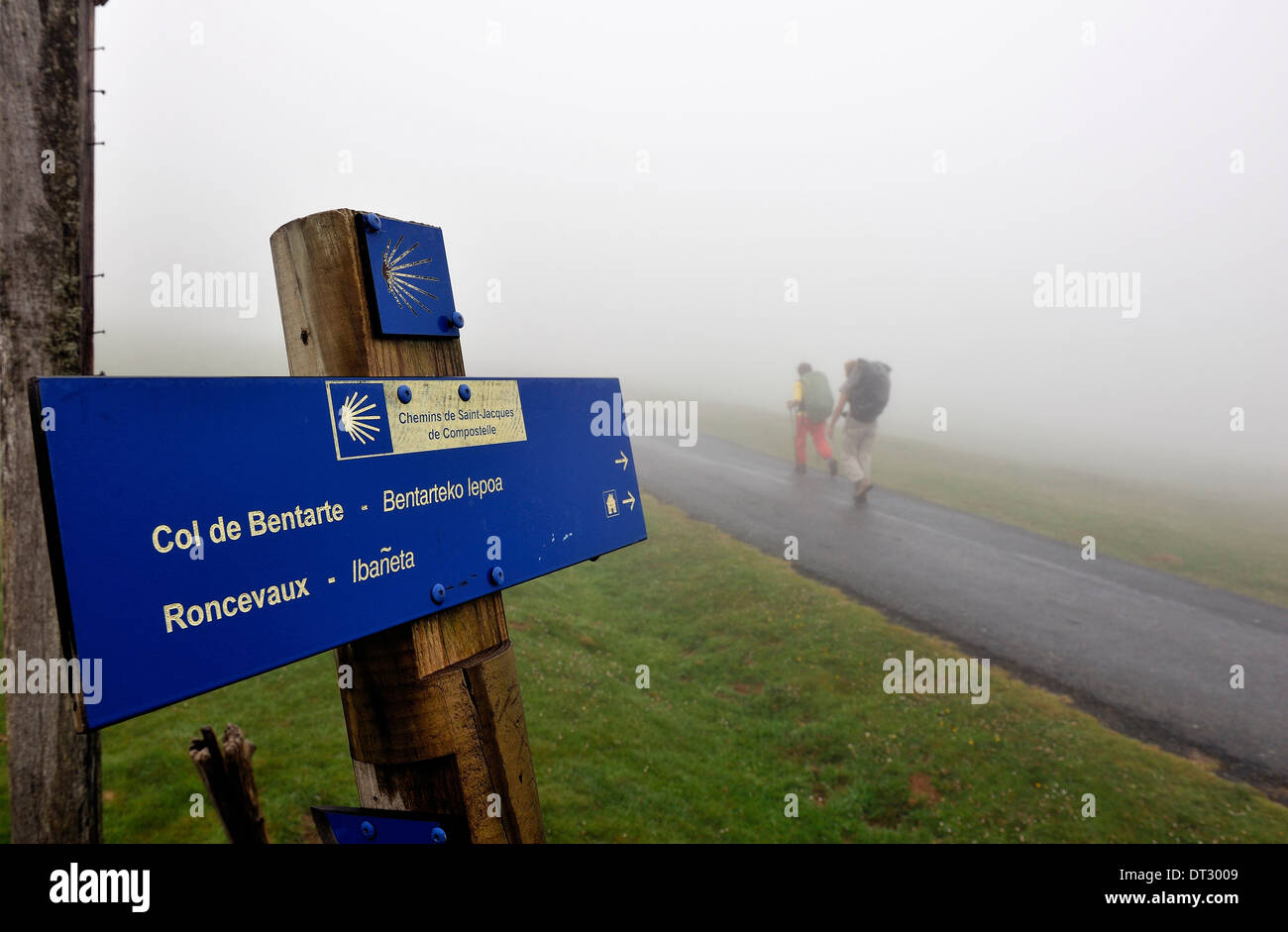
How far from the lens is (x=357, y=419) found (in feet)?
5.44

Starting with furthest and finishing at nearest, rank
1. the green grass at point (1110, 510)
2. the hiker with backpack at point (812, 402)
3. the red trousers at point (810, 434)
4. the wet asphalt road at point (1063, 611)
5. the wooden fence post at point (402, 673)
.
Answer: the red trousers at point (810, 434), the hiker with backpack at point (812, 402), the green grass at point (1110, 510), the wet asphalt road at point (1063, 611), the wooden fence post at point (402, 673)

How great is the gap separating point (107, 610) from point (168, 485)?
0.25 m

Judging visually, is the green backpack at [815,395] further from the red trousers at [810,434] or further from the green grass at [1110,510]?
the green grass at [1110,510]

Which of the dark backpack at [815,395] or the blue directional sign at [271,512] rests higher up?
the dark backpack at [815,395]

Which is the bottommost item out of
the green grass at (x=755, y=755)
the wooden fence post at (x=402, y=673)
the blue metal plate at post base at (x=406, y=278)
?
the green grass at (x=755, y=755)

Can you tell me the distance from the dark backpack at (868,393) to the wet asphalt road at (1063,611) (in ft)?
7.37

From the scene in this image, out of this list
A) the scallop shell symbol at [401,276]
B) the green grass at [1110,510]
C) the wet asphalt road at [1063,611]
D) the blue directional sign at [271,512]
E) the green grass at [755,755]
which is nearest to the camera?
the blue directional sign at [271,512]

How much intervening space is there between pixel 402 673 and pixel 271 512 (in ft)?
1.78

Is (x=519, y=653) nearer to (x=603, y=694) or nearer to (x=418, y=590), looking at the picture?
(x=603, y=694)

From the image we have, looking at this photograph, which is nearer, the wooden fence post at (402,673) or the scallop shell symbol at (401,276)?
the wooden fence post at (402,673)

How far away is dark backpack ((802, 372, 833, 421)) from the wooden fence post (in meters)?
18.2

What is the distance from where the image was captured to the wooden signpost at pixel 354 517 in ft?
4.04

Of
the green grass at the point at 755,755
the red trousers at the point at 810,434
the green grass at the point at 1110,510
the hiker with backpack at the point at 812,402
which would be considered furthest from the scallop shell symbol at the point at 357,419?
the red trousers at the point at 810,434
